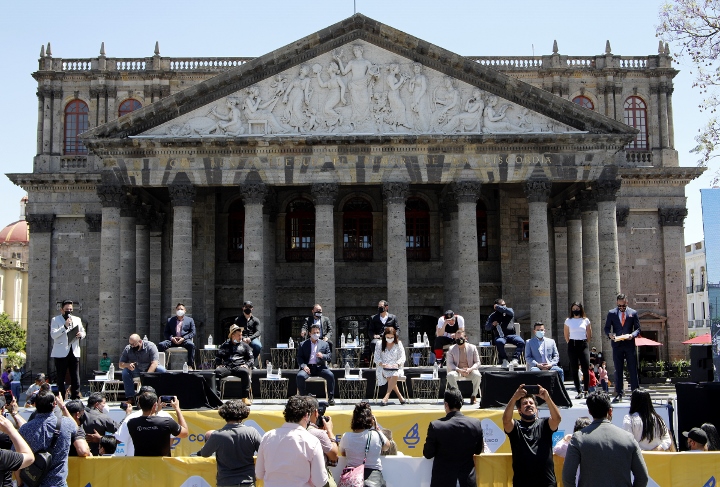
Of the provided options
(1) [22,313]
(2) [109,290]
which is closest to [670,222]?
(2) [109,290]

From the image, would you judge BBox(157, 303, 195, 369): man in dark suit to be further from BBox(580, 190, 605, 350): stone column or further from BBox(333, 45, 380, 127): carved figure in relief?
BBox(580, 190, 605, 350): stone column

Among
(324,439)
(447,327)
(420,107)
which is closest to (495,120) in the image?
(420,107)

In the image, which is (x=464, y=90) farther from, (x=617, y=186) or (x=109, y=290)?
(x=109, y=290)

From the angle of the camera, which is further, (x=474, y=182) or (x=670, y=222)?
(x=670, y=222)

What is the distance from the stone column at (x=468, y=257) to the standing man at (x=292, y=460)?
24337 mm

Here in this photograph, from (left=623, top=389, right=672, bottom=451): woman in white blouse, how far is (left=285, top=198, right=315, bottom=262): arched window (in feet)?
98.0

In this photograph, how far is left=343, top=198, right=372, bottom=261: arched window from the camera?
40375mm

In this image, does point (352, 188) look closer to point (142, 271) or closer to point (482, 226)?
point (482, 226)

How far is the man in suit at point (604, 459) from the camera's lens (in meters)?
8.80

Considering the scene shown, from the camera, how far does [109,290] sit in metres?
33.8

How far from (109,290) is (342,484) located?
25.6m

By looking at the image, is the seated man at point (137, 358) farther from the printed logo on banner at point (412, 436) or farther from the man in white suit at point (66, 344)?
the printed logo on banner at point (412, 436)

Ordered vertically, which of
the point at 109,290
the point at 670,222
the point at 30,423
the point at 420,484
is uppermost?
the point at 670,222

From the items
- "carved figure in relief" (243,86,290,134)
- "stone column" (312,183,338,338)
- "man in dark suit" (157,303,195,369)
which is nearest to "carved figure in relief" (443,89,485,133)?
Answer: "stone column" (312,183,338,338)
